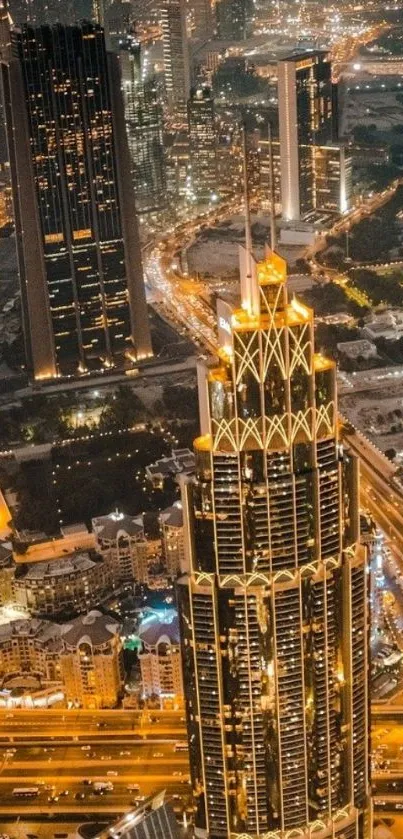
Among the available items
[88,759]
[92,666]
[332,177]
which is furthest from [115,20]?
[88,759]

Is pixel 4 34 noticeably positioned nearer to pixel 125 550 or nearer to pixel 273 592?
pixel 125 550

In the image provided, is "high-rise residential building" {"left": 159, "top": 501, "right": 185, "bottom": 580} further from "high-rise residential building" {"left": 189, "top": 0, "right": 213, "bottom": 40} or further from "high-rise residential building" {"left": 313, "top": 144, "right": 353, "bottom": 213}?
"high-rise residential building" {"left": 189, "top": 0, "right": 213, "bottom": 40}

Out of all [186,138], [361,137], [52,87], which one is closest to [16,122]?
[52,87]

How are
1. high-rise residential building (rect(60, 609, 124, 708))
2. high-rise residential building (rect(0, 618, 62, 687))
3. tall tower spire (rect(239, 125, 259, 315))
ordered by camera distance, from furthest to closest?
1. high-rise residential building (rect(0, 618, 62, 687))
2. high-rise residential building (rect(60, 609, 124, 708))
3. tall tower spire (rect(239, 125, 259, 315))

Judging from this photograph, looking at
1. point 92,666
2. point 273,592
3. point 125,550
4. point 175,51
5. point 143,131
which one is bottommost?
point 92,666

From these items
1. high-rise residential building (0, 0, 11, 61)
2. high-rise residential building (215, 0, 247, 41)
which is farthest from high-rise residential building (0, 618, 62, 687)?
high-rise residential building (215, 0, 247, 41)

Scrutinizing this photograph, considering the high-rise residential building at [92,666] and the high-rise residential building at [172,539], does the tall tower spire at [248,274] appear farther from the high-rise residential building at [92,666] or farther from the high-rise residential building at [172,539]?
the high-rise residential building at [172,539]
